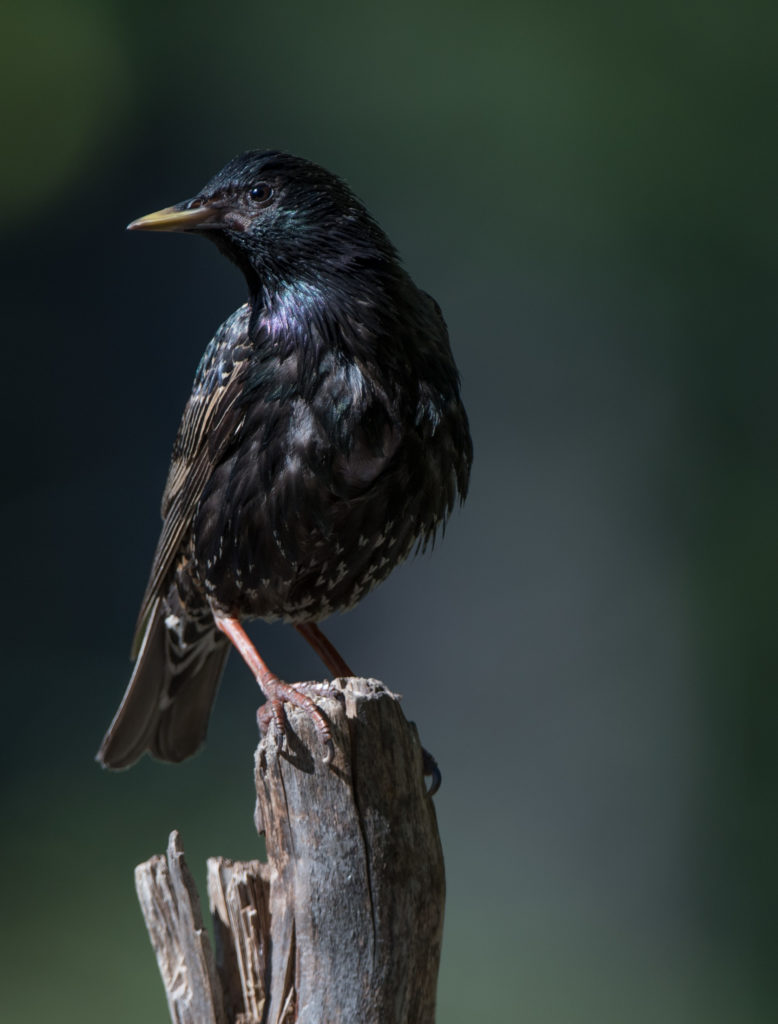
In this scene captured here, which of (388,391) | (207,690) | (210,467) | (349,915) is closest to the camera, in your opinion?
(349,915)

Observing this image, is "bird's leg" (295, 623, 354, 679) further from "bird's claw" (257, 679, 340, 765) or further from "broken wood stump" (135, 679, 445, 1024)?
"broken wood stump" (135, 679, 445, 1024)

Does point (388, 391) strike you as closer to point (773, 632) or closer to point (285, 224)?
point (285, 224)

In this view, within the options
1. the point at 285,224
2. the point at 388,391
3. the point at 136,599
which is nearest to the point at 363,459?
the point at 388,391

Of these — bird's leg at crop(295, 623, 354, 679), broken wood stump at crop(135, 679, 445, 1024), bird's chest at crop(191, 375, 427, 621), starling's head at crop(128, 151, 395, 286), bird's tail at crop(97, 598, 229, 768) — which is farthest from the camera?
bird's tail at crop(97, 598, 229, 768)

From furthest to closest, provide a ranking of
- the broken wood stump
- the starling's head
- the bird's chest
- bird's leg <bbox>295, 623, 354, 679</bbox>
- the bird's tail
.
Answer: the bird's tail
bird's leg <bbox>295, 623, 354, 679</bbox>
the starling's head
the bird's chest
the broken wood stump

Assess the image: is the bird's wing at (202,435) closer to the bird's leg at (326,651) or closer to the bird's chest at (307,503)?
the bird's chest at (307,503)

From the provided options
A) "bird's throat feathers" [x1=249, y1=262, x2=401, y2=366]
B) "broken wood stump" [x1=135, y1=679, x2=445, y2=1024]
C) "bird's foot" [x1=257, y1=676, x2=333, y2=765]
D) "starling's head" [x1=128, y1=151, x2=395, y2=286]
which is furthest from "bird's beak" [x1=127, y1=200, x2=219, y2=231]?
"broken wood stump" [x1=135, y1=679, x2=445, y2=1024]
